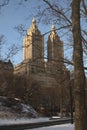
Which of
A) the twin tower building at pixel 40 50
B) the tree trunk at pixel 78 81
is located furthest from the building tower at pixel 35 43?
the tree trunk at pixel 78 81

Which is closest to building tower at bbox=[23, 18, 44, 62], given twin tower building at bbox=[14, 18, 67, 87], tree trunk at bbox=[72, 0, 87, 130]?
twin tower building at bbox=[14, 18, 67, 87]

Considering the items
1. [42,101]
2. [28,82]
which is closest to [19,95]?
[28,82]

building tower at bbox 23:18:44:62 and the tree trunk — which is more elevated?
building tower at bbox 23:18:44:62

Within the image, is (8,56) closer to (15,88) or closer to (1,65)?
(1,65)

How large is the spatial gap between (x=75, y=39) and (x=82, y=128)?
9.83 feet

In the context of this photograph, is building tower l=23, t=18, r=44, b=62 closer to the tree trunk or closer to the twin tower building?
the twin tower building

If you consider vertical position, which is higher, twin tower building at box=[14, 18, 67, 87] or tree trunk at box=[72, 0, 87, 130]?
twin tower building at box=[14, 18, 67, 87]

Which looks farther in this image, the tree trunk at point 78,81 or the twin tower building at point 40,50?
the twin tower building at point 40,50

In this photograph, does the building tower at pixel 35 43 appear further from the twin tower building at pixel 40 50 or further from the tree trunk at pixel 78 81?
the tree trunk at pixel 78 81

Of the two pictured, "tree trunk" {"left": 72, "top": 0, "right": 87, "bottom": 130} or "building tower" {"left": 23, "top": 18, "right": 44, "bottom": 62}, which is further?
"building tower" {"left": 23, "top": 18, "right": 44, "bottom": 62}

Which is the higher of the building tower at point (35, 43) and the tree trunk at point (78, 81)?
the building tower at point (35, 43)

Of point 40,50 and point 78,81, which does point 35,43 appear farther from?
point 78,81

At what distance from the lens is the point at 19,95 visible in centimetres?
7481

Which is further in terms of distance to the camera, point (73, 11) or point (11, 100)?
point (11, 100)
